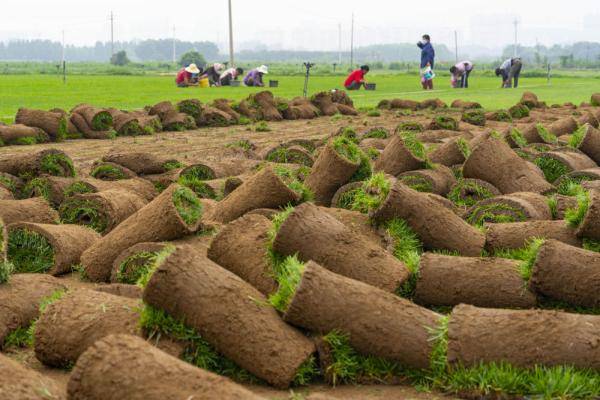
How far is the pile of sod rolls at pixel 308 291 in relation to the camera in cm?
570

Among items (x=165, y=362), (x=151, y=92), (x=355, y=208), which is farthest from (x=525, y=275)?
(x=151, y=92)

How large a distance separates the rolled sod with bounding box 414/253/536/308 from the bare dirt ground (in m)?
1.28

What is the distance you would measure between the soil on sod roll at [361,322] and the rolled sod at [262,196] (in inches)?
107

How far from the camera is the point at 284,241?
688 cm

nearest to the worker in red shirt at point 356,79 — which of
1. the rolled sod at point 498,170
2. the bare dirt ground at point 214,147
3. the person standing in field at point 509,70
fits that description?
the person standing in field at point 509,70

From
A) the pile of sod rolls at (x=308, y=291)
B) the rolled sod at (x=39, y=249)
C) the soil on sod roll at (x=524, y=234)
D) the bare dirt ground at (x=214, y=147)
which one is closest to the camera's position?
the pile of sod rolls at (x=308, y=291)

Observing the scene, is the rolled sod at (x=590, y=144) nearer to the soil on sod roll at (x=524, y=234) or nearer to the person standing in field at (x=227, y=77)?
the soil on sod roll at (x=524, y=234)

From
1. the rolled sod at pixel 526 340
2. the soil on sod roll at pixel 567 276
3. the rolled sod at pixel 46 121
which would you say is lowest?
the rolled sod at pixel 526 340

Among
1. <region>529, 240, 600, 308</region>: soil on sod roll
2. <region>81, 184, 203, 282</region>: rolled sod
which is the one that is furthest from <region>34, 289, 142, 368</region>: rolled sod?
<region>529, 240, 600, 308</region>: soil on sod roll

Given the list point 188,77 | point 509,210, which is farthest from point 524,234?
point 188,77

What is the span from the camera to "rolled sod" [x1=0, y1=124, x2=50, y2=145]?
19.1 m

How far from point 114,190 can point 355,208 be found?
3.17 m

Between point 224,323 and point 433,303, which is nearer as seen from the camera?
point 224,323

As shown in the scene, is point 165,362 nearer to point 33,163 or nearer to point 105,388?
point 105,388
